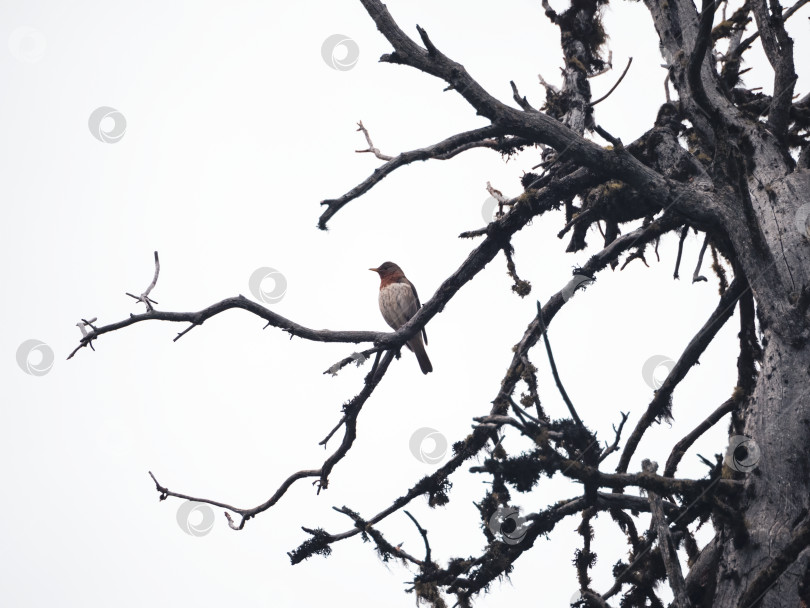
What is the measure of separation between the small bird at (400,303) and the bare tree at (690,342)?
388 cm

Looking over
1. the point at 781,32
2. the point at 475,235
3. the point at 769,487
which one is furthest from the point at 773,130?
the point at 769,487

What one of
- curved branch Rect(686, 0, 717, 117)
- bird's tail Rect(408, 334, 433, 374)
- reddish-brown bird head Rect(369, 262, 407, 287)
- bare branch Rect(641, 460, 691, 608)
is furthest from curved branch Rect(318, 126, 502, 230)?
reddish-brown bird head Rect(369, 262, 407, 287)

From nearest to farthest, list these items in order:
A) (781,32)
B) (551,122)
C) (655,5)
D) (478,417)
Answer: (478,417) → (551,122) → (781,32) → (655,5)

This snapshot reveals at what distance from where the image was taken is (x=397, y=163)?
405 centimetres

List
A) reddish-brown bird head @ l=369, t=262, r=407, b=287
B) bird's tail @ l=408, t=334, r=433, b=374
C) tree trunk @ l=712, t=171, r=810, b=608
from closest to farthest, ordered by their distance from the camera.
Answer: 1. tree trunk @ l=712, t=171, r=810, b=608
2. bird's tail @ l=408, t=334, r=433, b=374
3. reddish-brown bird head @ l=369, t=262, r=407, b=287

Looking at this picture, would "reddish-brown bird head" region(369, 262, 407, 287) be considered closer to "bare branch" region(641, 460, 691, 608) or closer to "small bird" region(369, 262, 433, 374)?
"small bird" region(369, 262, 433, 374)

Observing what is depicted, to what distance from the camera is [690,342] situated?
4.52 meters

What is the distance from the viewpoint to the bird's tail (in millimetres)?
9055

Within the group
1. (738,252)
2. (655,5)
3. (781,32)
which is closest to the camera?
(738,252)

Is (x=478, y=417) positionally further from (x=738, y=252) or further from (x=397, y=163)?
(x=738, y=252)

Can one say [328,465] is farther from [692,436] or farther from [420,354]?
[420,354]

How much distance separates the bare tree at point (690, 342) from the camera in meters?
3.21

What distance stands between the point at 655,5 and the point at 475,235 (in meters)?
2.44

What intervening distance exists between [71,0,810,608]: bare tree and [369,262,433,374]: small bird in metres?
3.88
